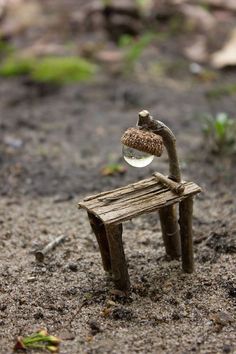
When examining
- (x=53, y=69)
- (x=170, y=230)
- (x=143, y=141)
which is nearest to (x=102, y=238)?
(x=170, y=230)

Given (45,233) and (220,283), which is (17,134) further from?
(220,283)

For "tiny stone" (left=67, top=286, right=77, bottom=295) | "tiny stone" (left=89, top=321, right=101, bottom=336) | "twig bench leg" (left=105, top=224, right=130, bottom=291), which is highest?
"twig bench leg" (left=105, top=224, right=130, bottom=291)

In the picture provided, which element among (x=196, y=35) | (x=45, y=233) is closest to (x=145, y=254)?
(x=45, y=233)

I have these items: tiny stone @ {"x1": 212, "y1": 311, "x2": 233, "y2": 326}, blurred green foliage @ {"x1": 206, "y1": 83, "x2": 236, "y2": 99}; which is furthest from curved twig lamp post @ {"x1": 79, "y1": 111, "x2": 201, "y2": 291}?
blurred green foliage @ {"x1": 206, "y1": 83, "x2": 236, "y2": 99}

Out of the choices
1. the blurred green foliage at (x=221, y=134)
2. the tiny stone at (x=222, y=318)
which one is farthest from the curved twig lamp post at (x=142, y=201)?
the blurred green foliage at (x=221, y=134)

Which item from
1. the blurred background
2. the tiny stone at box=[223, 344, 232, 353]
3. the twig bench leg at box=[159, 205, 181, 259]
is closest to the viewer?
the tiny stone at box=[223, 344, 232, 353]

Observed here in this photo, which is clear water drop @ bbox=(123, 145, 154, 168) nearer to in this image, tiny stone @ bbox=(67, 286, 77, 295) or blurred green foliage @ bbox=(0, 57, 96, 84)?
tiny stone @ bbox=(67, 286, 77, 295)

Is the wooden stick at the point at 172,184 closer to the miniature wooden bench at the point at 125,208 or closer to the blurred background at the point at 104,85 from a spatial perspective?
the miniature wooden bench at the point at 125,208
